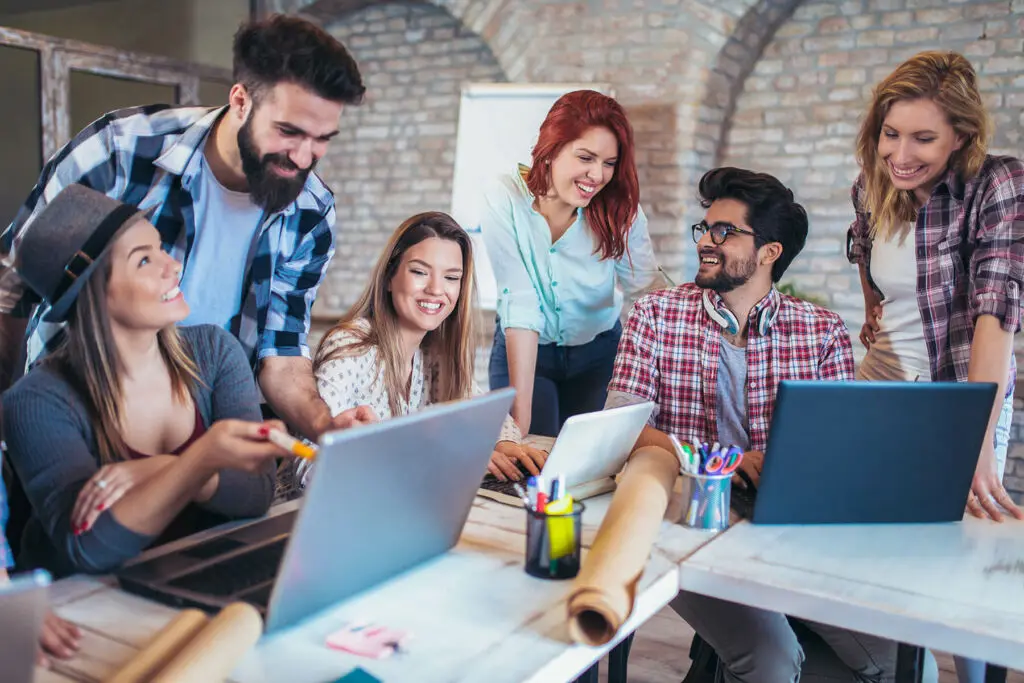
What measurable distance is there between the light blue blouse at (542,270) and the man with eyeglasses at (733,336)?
55cm

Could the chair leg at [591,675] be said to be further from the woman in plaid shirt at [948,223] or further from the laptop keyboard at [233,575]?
the woman in plaid shirt at [948,223]

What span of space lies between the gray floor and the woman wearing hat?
145cm

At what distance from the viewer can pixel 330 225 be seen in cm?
228

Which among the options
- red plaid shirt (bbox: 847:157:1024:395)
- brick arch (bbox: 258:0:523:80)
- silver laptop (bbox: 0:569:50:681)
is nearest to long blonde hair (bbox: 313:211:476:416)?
red plaid shirt (bbox: 847:157:1024:395)

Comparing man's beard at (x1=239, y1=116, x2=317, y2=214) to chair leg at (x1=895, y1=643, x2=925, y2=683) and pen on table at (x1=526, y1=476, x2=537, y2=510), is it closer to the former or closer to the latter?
pen on table at (x1=526, y1=476, x2=537, y2=510)

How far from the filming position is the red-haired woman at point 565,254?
2.73 metres

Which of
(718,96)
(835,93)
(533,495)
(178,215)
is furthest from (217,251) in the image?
(835,93)

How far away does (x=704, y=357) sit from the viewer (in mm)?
2223

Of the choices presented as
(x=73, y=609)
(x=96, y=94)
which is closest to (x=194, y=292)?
(x=73, y=609)

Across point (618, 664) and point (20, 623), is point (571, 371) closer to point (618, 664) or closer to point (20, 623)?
point (618, 664)

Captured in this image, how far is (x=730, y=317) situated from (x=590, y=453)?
28.6 inches

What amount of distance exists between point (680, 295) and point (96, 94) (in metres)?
3.90

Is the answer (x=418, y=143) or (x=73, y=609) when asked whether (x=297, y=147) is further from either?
(x=418, y=143)

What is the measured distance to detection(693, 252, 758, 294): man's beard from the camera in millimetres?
2232
